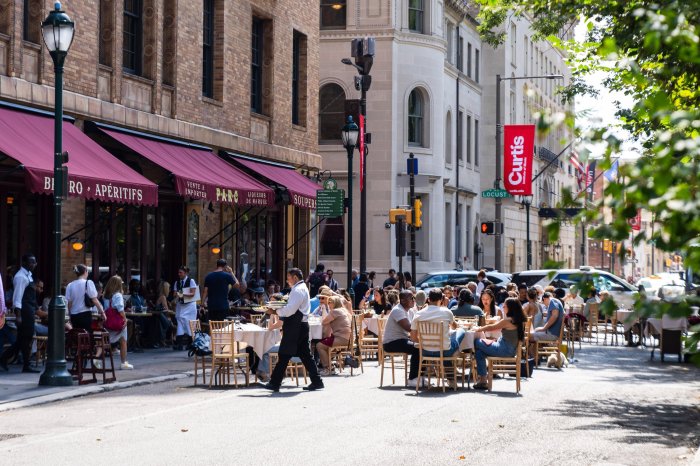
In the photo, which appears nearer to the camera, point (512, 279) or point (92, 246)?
point (92, 246)

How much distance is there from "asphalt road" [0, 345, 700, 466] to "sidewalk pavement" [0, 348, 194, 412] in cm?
28

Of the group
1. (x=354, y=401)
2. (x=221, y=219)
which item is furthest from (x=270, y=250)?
(x=354, y=401)

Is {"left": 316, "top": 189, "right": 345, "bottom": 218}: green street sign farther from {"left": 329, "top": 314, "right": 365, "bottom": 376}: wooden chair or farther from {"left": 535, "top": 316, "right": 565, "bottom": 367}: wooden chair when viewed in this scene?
{"left": 535, "top": 316, "right": 565, "bottom": 367}: wooden chair

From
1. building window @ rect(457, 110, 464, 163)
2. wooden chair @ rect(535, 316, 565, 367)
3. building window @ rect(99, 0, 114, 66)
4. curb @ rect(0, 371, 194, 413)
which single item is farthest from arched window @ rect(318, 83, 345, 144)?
curb @ rect(0, 371, 194, 413)

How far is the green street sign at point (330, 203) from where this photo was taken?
30266 millimetres

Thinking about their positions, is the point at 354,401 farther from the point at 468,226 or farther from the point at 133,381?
the point at 468,226

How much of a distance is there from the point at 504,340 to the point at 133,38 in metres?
12.4

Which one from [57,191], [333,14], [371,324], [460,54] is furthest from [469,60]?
[57,191]

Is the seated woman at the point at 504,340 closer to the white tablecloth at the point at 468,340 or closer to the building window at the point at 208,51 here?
the white tablecloth at the point at 468,340

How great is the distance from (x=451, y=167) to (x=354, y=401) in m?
39.1

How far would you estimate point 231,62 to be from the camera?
3017cm

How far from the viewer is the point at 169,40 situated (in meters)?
27.1

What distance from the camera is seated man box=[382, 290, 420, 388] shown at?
18.0 meters

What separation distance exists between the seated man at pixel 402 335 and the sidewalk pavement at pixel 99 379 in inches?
137
